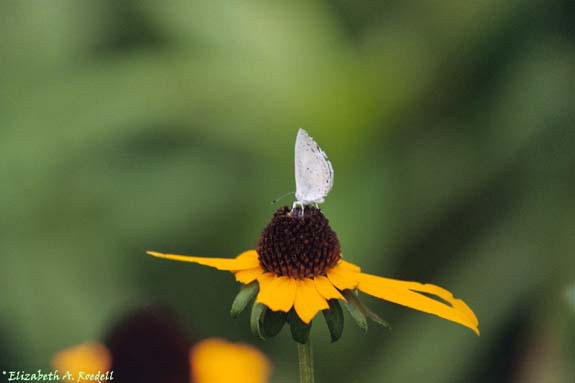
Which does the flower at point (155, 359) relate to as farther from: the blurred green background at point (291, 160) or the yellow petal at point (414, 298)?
the blurred green background at point (291, 160)

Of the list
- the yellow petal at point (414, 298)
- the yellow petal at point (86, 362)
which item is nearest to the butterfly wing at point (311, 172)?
the yellow petal at point (414, 298)

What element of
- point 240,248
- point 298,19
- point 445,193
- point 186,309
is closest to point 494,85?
point 445,193

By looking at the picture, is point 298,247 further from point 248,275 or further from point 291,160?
point 291,160

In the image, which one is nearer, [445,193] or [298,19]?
[445,193]

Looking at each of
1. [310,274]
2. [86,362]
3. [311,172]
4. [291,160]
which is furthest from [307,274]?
[291,160]

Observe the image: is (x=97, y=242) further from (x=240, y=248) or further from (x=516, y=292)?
(x=516, y=292)

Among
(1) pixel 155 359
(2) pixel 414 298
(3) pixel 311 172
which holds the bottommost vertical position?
(1) pixel 155 359
